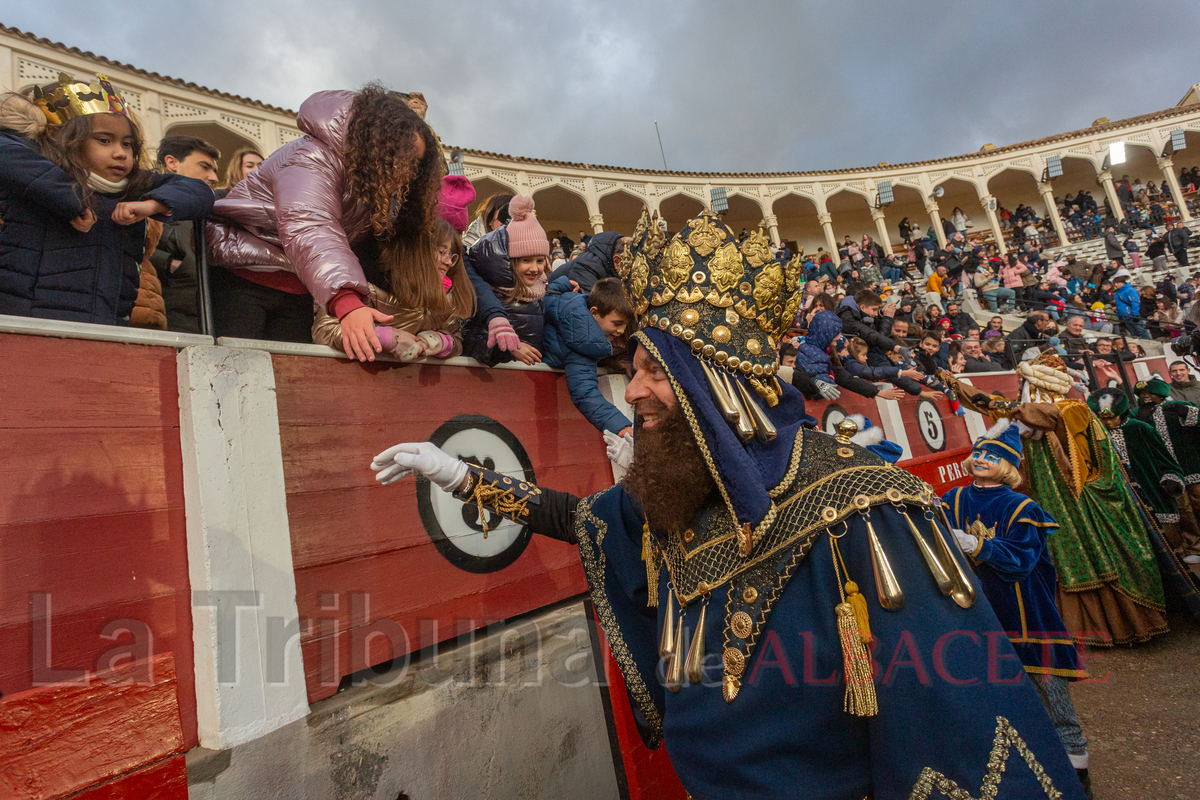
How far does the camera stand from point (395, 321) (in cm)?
287

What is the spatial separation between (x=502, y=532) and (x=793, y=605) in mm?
1856

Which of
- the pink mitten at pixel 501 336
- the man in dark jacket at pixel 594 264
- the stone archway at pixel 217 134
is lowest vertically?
the pink mitten at pixel 501 336

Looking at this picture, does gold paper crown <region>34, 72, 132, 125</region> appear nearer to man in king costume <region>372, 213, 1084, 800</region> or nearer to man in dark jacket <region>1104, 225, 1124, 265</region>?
man in king costume <region>372, 213, 1084, 800</region>

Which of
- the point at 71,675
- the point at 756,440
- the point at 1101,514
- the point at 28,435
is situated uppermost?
the point at 28,435

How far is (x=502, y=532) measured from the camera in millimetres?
3104

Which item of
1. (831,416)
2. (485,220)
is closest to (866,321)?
(831,416)

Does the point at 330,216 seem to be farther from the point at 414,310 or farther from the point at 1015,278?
the point at 1015,278

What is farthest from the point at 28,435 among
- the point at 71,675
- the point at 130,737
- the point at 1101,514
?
the point at 1101,514

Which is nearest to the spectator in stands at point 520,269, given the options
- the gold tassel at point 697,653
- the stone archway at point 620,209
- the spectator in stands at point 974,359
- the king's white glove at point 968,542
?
the gold tassel at point 697,653

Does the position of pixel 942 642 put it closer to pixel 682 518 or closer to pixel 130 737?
pixel 682 518

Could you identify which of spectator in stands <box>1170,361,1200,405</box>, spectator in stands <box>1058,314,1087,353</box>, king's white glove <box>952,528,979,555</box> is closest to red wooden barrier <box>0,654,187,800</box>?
king's white glove <box>952,528,979,555</box>

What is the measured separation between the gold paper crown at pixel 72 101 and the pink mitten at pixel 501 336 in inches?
67.3

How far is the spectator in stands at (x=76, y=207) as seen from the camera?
81.5 inches

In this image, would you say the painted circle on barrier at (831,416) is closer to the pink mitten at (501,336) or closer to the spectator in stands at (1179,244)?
the pink mitten at (501,336)
